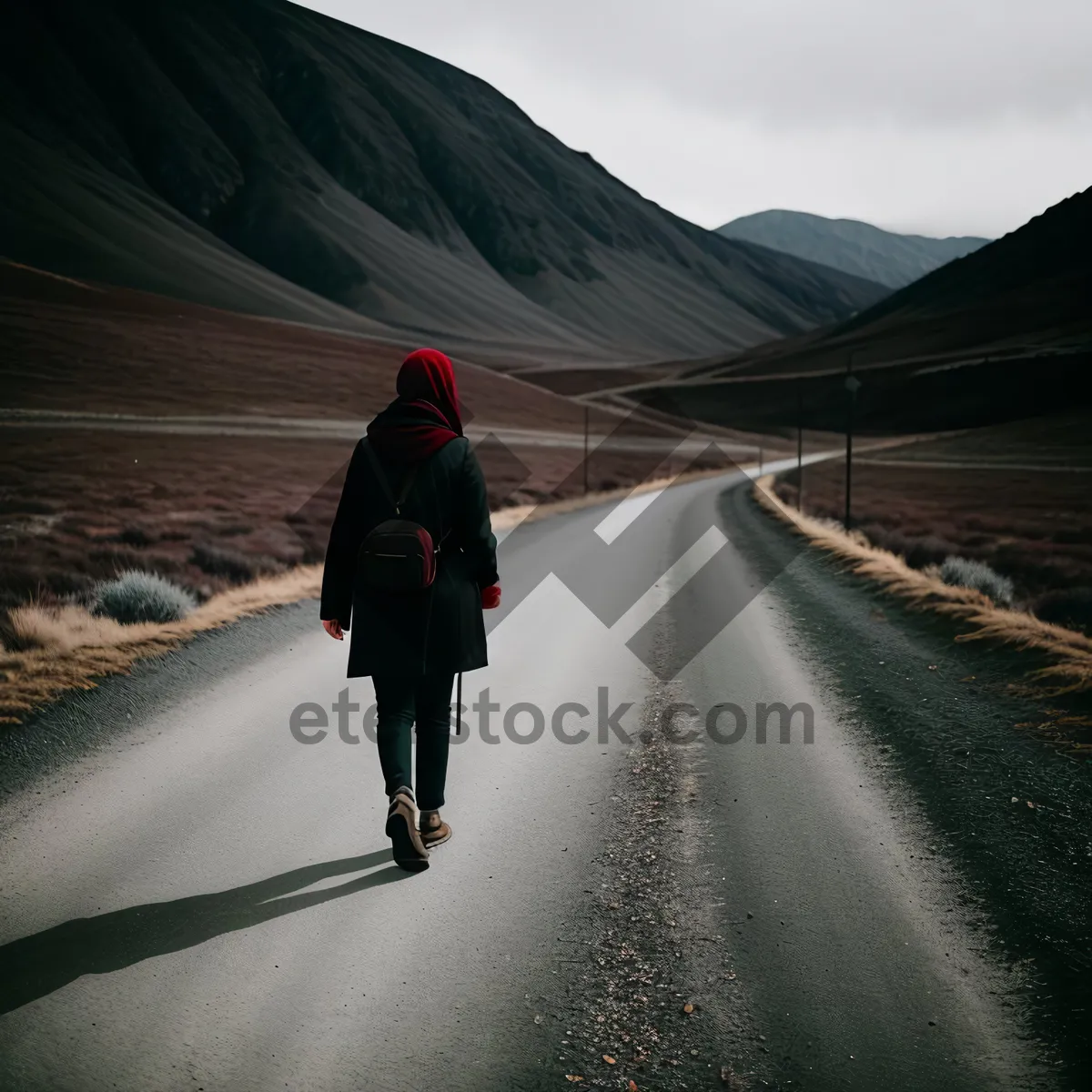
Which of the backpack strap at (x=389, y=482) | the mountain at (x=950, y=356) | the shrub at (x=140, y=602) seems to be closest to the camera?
the backpack strap at (x=389, y=482)

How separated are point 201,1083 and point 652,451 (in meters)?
76.8

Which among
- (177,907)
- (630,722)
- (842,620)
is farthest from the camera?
(842,620)

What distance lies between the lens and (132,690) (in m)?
6.84

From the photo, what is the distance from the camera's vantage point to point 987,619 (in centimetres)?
960

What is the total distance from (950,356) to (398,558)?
13898 cm

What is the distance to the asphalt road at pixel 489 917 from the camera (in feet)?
9.61

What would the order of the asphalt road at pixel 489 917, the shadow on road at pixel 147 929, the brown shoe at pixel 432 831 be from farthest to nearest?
1. the brown shoe at pixel 432 831
2. the shadow on road at pixel 147 929
3. the asphalt road at pixel 489 917

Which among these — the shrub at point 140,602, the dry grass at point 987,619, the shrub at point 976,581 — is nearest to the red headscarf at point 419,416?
the dry grass at point 987,619

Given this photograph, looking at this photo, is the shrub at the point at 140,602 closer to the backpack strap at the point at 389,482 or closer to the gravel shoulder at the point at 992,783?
the backpack strap at the point at 389,482

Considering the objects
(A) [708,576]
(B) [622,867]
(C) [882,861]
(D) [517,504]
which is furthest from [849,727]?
(D) [517,504]

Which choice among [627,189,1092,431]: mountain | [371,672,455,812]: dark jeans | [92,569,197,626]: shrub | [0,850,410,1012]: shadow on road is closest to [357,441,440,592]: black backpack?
[371,672,455,812]: dark jeans

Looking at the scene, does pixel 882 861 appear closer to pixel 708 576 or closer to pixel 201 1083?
pixel 201 1083

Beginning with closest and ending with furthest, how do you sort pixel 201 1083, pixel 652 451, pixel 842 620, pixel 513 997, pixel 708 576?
pixel 201 1083
pixel 513 997
pixel 842 620
pixel 708 576
pixel 652 451

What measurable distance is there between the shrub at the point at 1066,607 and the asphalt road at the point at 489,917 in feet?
29.4
